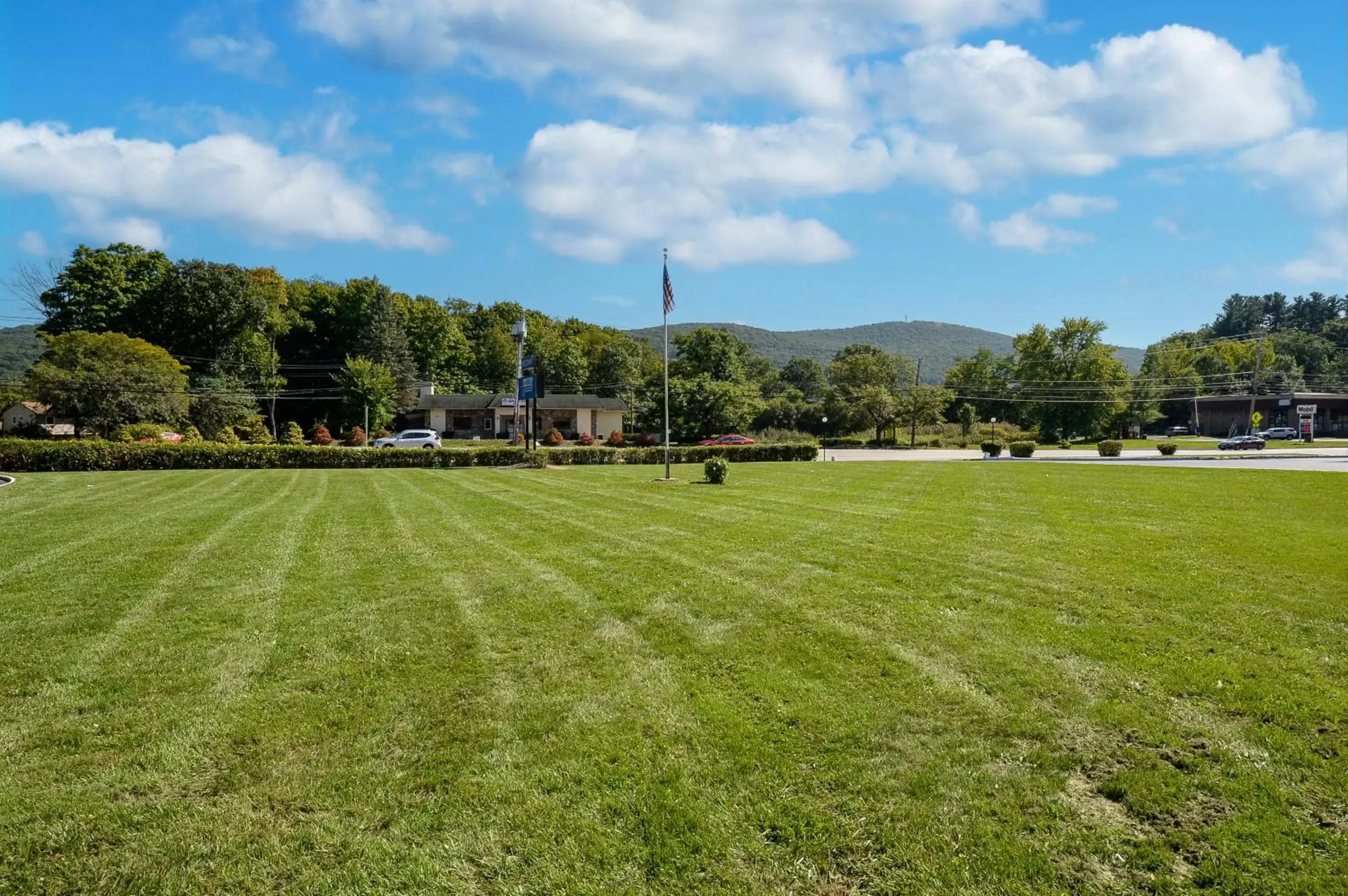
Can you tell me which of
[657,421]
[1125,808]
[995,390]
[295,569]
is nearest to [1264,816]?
[1125,808]

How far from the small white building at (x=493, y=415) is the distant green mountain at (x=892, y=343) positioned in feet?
285

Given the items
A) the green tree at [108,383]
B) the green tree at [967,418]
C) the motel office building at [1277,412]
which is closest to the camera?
the green tree at [108,383]

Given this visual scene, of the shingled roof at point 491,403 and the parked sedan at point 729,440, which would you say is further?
the shingled roof at point 491,403

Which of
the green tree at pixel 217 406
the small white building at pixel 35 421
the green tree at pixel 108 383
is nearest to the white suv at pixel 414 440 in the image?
the green tree at pixel 217 406

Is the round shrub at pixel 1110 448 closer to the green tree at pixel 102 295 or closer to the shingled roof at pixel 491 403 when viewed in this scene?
the shingled roof at pixel 491 403

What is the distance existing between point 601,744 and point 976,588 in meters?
4.43

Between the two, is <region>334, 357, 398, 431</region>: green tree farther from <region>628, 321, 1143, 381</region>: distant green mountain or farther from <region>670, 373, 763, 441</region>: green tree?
<region>628, 321, 1143, 381</region>: distant green mountain

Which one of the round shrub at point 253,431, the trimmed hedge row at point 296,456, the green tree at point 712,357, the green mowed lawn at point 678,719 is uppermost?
the green tree at point 712,357

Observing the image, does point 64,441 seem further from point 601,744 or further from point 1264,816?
point 1264,816

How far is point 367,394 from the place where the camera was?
181 ft

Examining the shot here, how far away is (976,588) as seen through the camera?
6.78 metres

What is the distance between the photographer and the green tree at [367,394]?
55.1 metres

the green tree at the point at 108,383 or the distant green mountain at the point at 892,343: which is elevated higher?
the distant green mountain at the point at 892,343

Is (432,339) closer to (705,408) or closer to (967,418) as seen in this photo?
(705,408)
